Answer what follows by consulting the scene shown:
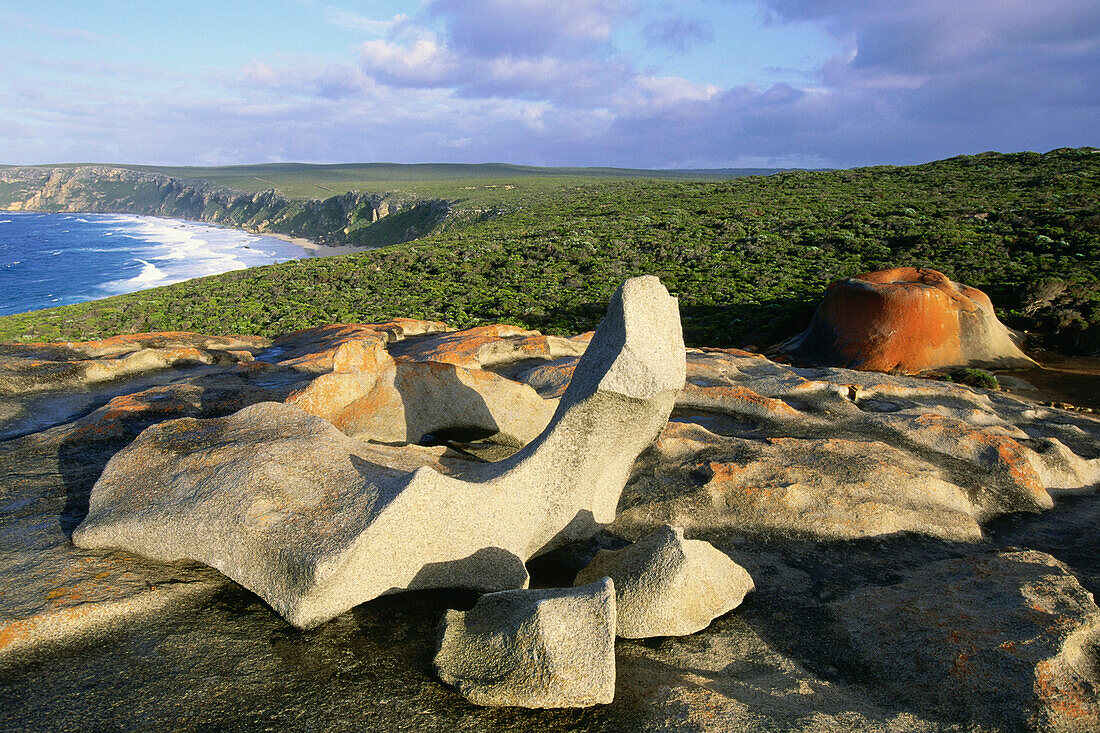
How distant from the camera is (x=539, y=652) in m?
3.32

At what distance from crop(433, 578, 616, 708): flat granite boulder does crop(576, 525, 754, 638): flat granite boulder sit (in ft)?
2.17

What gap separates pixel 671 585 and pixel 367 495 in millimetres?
2186

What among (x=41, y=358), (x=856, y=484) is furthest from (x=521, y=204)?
(x=856, y=484)

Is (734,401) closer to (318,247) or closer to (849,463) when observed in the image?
(849,463)

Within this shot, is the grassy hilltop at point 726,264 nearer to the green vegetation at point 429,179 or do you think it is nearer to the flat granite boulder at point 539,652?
the flat granite boulder at point 539,652

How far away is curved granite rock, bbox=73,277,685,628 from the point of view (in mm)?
4008

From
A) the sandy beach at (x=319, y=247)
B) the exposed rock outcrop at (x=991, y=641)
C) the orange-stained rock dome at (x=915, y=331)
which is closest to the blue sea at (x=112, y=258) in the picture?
the sandy beach at (x=319, y=247)

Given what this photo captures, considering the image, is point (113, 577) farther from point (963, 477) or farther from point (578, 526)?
point (963, 477)

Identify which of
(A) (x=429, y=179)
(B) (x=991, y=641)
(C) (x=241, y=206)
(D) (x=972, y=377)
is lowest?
(D) (x=972, y=377)

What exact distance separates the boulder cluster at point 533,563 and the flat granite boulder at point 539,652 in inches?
0.6

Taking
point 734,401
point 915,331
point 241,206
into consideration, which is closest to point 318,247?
point 241,206

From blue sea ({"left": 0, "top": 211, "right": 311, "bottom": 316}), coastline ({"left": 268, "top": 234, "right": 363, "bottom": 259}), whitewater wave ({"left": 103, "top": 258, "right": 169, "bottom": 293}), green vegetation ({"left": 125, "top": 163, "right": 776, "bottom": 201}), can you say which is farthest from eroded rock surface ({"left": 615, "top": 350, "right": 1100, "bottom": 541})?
green vegetation ({"left": 125, "top": 163, "right": 776, "bottom": 201})

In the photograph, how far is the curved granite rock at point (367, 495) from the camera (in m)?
4.01

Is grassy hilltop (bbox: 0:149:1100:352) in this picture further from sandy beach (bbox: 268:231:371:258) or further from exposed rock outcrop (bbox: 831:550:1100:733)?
sandy beach (bbox: 268:231:371:258)
